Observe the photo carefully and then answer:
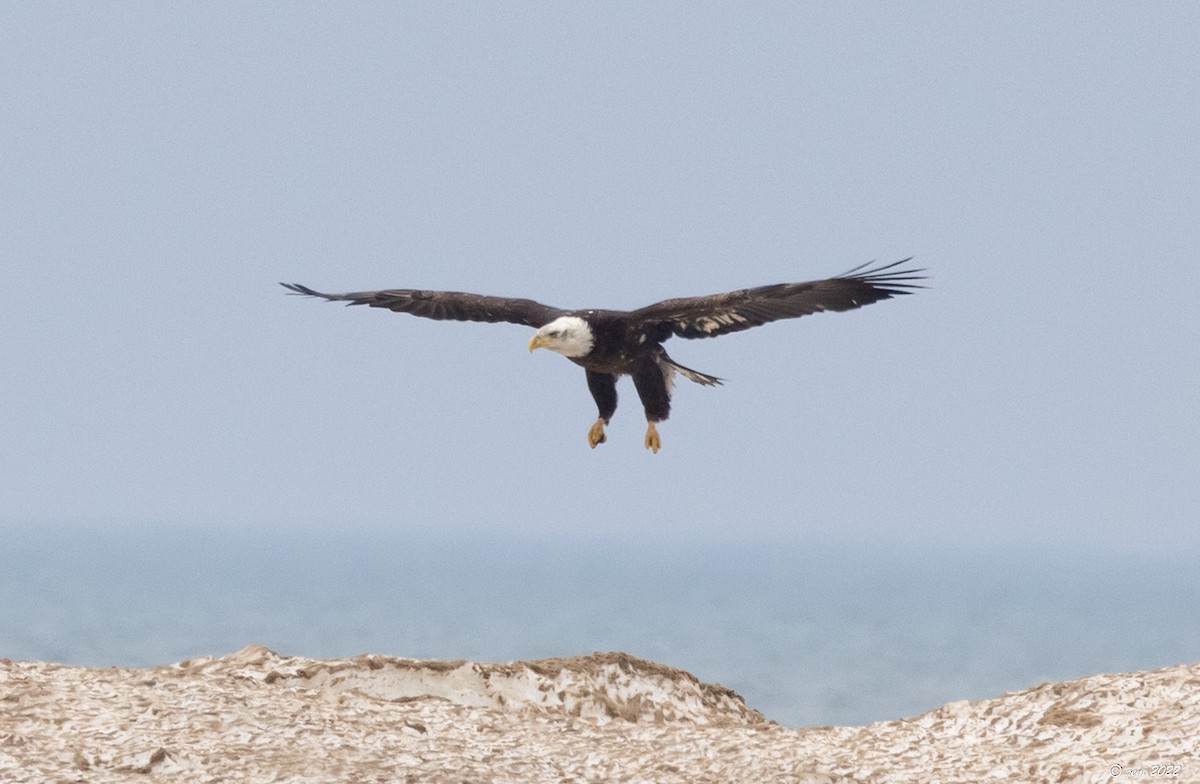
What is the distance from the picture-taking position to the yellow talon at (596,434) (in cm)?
1445

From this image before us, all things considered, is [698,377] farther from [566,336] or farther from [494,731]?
[494,731]

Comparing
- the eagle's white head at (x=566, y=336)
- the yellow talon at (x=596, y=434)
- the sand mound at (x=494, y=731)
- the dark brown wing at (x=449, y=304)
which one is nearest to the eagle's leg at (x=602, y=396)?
the yellow talon at (x=596, y=434)

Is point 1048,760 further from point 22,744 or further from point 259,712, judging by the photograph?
point 22,744

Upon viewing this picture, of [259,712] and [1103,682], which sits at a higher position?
[1103,682]

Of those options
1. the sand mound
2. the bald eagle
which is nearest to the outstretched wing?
the bald eagle

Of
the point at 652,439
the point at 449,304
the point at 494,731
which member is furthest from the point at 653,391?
the point at 494,731

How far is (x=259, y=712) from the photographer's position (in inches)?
428

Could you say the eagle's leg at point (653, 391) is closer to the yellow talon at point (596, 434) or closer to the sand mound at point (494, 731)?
the yellow talon at point (596, 434)

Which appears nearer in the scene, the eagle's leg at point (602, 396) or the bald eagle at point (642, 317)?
the bald eagle at point (642, 317)

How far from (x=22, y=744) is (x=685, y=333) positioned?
24.1ft

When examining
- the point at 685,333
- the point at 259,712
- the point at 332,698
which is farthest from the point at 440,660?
the point at 685,333

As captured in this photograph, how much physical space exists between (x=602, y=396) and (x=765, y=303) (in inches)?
107

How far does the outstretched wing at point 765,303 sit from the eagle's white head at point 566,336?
557 millimetres

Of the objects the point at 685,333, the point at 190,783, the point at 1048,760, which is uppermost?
the point at 685,333
